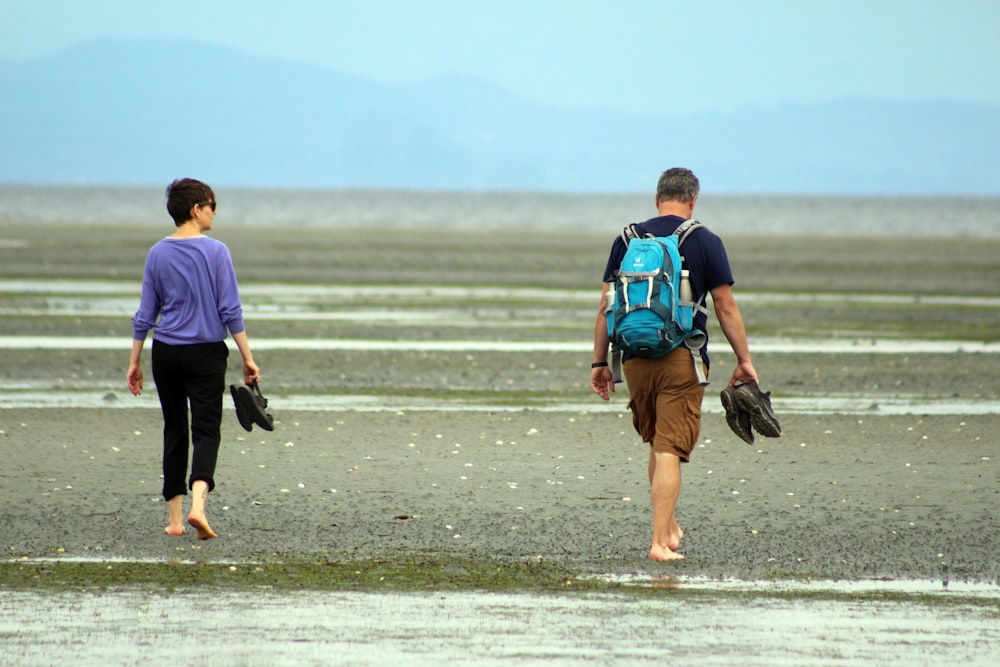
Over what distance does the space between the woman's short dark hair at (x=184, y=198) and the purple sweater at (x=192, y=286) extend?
126 millimetres

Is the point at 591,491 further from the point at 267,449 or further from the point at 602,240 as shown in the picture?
the point at 602,240

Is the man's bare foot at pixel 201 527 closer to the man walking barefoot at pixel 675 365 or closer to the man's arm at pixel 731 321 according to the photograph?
the man walking barefoot at pixel 675 365

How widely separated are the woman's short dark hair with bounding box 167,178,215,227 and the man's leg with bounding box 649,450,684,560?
2520mm

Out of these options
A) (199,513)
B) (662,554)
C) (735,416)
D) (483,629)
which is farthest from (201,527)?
(735,416)

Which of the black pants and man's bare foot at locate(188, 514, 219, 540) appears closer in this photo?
man's bare foot at locate(188, 514, 219, 540)

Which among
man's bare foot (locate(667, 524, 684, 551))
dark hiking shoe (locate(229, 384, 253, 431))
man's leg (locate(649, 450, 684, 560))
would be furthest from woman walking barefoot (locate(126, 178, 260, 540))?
man's bare foot (locate(667, 524, 684, 551))

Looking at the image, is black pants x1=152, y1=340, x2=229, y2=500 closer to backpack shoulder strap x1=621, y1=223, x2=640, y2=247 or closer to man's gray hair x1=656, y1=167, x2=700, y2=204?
backpack shoulder strap x1=621, y1=223, x2=640, y2=247

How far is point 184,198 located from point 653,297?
2316 millimetres

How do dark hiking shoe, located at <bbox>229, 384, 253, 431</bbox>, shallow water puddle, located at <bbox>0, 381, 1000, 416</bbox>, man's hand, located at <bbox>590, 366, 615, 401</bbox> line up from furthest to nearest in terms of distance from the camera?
shallow water puddle, located at <bbox>0, 381, 1000, 416</bbox>
dark hiking shoe, located at <bbox>229, 384, 253, 431</bbox>
man's hand, located at <bbox>590, 366, 615, 401</bbox>

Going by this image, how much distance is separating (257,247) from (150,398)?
100 feet

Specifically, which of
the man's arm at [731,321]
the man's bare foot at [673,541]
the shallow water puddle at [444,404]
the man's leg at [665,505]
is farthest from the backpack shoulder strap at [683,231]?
the shallow water puddle at [444,404]

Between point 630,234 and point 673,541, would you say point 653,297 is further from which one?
point 673,541

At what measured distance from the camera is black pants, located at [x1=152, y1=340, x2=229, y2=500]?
6680 mm

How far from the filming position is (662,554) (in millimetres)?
6355
